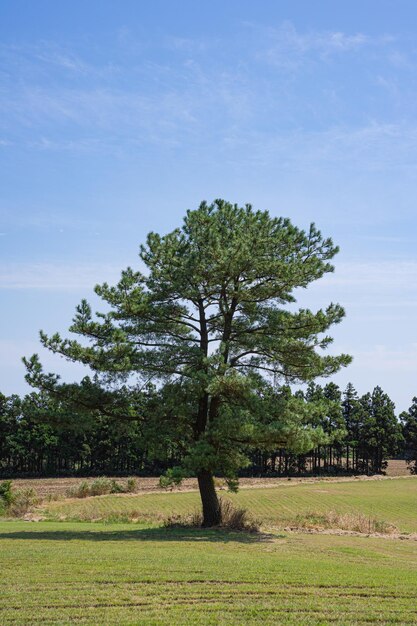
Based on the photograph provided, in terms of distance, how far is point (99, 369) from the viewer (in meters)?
24.0

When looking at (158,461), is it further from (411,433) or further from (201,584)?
(201,584)

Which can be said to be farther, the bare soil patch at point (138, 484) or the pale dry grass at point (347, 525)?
the bare soil patch at point (138, 484)

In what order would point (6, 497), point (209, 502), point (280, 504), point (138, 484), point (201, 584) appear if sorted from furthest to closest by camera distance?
point (138, 484)
point (280, 504)
point (6, 497)
point (209, 502)
point (201, 584)

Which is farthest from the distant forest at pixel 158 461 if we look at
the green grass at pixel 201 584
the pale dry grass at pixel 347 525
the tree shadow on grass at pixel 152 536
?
the green grass at pixel 201 584

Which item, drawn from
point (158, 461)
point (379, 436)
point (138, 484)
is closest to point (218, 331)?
point (138, 484)

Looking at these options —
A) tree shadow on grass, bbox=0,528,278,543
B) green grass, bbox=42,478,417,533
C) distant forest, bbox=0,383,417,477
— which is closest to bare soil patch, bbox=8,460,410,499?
green grass, bbox=42,478,417,533

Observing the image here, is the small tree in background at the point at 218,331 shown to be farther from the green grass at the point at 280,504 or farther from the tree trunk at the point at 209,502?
the green grass at the point at 280,504

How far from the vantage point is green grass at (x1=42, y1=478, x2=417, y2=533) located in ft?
123

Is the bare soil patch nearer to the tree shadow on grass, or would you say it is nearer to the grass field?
the tree shadow on grass

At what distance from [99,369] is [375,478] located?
217ft

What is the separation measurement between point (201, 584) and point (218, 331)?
47.7 feet

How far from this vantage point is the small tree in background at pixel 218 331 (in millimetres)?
22844

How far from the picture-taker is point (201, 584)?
11.9 metres

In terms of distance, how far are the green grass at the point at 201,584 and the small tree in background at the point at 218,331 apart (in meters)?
5.75
